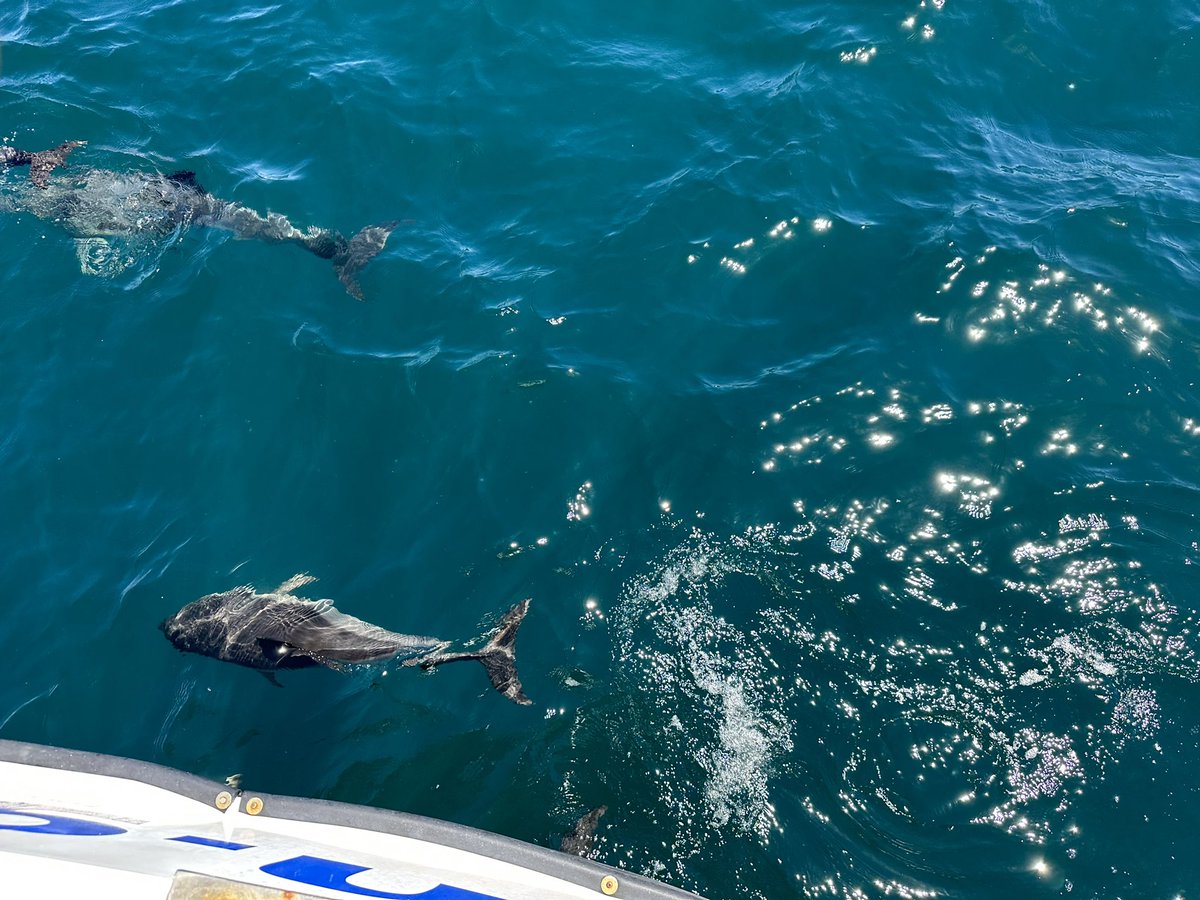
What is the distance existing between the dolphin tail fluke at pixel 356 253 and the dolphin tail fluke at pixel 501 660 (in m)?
7.21

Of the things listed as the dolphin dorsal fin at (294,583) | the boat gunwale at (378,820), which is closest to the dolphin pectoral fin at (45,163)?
the dolphin dorsal fin at (294,583)

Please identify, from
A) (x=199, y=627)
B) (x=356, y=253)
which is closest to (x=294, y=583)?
(x=199, y=627)

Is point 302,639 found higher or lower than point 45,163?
lower

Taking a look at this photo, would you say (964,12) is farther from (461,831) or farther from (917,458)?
(461,831)

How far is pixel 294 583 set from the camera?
473 inches

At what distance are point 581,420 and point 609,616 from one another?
11.4 feet

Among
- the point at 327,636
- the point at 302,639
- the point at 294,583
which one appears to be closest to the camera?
the point at 302,639

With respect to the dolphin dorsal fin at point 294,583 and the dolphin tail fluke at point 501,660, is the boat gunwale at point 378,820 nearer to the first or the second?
the dolphin tail fluke at point 501,660

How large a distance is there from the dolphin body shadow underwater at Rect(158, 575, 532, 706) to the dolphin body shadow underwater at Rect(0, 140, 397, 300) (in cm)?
646

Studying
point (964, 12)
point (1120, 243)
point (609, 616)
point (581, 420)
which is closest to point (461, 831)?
point (609, 616)

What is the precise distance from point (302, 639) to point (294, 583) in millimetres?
1201

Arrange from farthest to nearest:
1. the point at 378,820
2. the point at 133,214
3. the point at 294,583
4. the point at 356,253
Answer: the point at 133,214
the point at 356,253
the point at 294,583
the point at 378,820

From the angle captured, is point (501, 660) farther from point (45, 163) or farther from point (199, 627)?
point (45, 163)

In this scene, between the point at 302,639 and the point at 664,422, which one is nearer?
the point at 302,639
